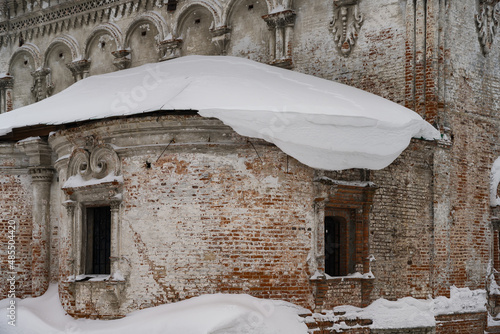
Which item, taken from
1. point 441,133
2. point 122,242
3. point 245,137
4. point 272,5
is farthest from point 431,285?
point 272,5

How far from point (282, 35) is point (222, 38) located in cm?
134

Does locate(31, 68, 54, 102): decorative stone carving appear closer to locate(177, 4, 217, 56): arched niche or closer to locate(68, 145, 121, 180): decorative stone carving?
locate(177, 4, 217, 56): arched niche

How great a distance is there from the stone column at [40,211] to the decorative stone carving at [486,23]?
794 centimetres

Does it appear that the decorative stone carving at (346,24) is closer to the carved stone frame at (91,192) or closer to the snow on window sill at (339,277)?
the snow on window sill at (339,277)

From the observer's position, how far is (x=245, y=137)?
9.91 meters

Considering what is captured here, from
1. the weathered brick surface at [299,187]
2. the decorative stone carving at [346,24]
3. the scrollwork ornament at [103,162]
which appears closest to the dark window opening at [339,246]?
the weathered brick surface at [299,187]

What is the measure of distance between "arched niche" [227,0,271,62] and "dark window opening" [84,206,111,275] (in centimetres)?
481

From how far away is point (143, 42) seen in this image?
15.9 m

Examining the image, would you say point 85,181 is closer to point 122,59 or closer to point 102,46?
point 122,59

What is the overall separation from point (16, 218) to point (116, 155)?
3910mm

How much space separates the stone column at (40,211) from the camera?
42.9ft

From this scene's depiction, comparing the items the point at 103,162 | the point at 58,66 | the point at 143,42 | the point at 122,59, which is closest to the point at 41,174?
the point at 103,162

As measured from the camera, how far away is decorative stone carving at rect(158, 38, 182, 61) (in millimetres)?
15234

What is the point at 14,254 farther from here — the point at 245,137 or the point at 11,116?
the point at 245,137
